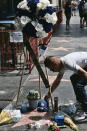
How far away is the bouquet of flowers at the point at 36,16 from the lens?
19.6 ft

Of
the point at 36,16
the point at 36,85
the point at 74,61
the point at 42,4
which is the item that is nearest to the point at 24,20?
the point at 36,16

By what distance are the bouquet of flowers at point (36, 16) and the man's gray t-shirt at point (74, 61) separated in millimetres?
719

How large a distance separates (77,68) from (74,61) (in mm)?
183

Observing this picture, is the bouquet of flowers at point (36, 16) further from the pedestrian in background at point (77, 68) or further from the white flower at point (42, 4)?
the pedestrian in background at point (77, 68)

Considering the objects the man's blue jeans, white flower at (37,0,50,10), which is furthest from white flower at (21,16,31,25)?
the man's blue jeans

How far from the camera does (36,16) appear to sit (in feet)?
19.8

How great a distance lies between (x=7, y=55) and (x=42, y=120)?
14.1 ft

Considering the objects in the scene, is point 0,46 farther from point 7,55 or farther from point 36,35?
point 36,35

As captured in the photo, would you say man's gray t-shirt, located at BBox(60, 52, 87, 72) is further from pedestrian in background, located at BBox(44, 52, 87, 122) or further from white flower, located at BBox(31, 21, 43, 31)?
white flower, located at BBox(31, 21, 43, 31)

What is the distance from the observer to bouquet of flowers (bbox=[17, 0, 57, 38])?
5980 mm

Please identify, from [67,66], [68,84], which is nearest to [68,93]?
[68,84]

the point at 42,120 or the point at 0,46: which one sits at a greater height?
the point at 0,46

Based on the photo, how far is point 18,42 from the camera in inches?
384

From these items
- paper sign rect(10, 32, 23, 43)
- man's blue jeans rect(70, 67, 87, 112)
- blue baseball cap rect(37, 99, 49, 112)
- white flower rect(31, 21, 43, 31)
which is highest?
white flower rect(31, 21, 43, 31)
